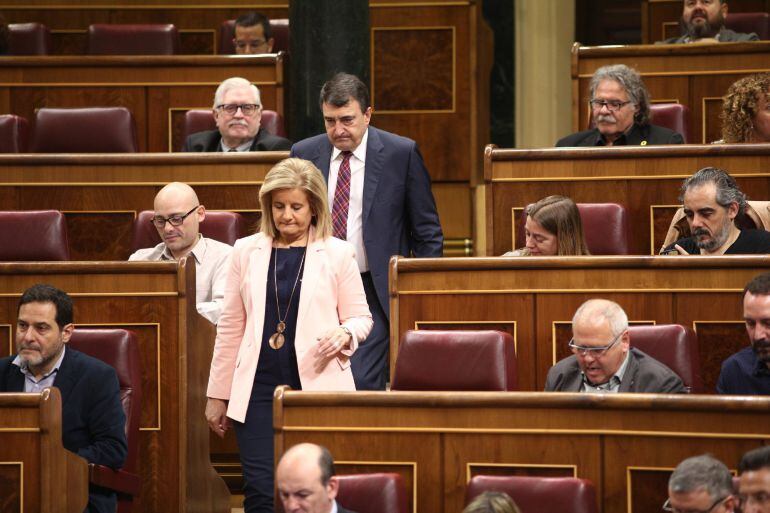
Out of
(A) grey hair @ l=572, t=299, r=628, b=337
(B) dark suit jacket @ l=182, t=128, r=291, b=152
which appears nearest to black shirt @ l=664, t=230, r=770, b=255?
(A) grey hair @ l=572, t=299, r=628, b=337

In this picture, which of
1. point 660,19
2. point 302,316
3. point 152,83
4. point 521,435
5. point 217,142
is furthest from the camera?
point 660,19

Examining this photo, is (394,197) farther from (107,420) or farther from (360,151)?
(107,420)

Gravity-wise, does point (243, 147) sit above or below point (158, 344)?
above

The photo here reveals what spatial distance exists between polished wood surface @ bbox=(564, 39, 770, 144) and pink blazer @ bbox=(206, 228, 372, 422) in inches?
61.0

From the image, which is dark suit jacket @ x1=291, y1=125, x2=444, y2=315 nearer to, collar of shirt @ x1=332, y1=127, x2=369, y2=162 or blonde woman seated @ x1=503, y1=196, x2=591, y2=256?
collar of shirt @ x1=332, y1=127, x2=369, y2=162

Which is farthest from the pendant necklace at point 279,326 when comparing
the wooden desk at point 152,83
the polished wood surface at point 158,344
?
the wooden desk at point 152,83

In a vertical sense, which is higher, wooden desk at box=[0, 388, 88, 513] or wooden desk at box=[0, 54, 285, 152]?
wooden desk at box=[0, 54, 285, 152]

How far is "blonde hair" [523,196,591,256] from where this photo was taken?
281 cm

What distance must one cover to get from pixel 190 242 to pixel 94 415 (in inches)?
25.5

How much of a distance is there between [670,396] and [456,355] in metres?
0.41

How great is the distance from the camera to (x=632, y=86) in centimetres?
339

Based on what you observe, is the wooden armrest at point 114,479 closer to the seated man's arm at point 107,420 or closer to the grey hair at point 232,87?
the seated man's arm at point 107,420

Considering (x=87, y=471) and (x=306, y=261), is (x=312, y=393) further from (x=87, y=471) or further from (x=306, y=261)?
(x=87, y=471)

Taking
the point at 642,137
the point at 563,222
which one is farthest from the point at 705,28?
the point at 563,222
